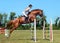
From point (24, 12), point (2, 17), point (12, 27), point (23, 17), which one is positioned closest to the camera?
point (24, 12)

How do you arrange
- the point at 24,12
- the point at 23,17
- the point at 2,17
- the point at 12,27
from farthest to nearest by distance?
1. the point at 2,17
2. the point at 12,27
3. the point at 23,17
4. the point at 24,12

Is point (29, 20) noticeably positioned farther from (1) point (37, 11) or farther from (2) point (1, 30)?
(2) point (1, 30)

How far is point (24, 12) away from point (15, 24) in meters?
3.03

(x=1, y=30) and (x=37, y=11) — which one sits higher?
(x=37, y=11)

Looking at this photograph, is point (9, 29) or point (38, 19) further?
point (9, 29)

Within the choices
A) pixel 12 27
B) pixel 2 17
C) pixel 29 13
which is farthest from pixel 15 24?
pixel 2 17

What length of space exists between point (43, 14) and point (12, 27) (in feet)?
13.6

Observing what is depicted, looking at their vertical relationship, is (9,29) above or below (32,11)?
below

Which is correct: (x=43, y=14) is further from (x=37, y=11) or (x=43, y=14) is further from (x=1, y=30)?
(x=1, y=30)

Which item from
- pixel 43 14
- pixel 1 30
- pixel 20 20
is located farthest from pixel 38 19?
pixel 1 30

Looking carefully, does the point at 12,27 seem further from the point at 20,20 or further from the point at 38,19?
the point at 38,19

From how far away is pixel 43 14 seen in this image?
2492cm

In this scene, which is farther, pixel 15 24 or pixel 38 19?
pixel 15 24

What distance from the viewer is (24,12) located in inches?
949
